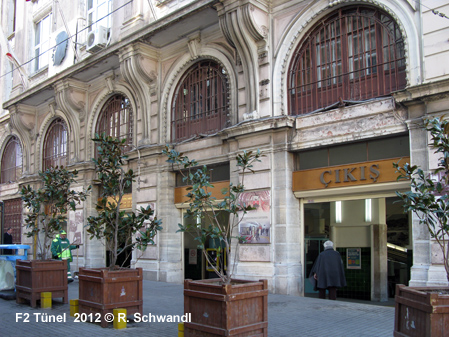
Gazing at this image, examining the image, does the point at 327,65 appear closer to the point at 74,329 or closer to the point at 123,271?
the point at 123,271

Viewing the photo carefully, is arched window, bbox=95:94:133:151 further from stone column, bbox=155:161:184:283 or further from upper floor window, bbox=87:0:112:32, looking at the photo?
upper floor window, bbox=87:0:112:32

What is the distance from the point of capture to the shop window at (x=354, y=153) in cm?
1056

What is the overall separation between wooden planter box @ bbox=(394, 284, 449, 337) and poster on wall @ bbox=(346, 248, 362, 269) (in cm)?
671

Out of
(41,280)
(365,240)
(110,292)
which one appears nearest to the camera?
(110,292)

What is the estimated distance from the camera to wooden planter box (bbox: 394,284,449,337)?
196 inches

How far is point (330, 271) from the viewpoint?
10992 millimetres

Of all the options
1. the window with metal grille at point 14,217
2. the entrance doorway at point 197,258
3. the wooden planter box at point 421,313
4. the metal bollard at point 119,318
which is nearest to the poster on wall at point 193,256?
the entrance doorway at point 197,258

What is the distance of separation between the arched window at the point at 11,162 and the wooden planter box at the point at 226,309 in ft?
71.6

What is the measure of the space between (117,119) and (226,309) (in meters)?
13.7

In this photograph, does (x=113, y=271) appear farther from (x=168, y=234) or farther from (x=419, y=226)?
(x=168, y=234)

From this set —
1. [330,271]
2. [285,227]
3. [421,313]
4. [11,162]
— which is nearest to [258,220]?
[285,227]

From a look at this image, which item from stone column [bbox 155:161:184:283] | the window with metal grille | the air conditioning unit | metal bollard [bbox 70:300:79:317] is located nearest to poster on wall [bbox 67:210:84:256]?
stone column [bbox 155:161:184:283]

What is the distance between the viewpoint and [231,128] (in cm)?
1296

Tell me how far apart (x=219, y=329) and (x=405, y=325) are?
2.29 m
